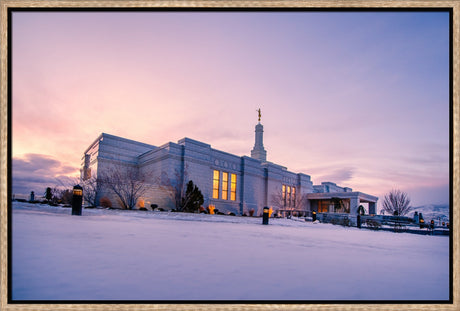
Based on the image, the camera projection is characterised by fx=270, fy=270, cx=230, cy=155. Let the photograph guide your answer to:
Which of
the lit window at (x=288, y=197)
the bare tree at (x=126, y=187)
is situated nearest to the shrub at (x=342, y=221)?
the lit window at (x=288, y=197)

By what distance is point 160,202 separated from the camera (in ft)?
71.2

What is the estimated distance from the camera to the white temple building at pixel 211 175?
22500mm

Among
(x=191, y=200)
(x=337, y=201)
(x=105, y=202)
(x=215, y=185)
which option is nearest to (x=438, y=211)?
(x=191, y=200)

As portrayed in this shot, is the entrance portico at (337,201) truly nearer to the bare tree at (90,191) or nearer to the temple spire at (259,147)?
the temple spire at (259,147)

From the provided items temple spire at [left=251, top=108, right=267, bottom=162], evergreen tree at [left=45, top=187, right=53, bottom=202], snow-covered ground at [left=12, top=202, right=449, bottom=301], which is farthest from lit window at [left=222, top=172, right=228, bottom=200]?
snow-covered ground at [left=12, top=202, right=449, bottom=301]

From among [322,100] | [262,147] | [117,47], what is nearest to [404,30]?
[322,100]

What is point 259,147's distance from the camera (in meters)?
36.3

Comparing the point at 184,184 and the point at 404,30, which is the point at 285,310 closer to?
the point at 404,30

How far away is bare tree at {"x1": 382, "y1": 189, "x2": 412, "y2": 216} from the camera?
31.9 m

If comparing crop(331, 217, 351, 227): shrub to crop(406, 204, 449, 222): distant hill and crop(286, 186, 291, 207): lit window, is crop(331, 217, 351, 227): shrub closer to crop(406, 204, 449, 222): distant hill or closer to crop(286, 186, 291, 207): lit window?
crop(406, 204, 449, 222): distant hill

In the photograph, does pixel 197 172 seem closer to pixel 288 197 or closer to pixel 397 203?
pixel 288 197

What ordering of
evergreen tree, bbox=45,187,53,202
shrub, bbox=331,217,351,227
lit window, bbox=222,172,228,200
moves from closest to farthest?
evergreen tree, bbox=45,187,53,202
shrub, bbox=331,217,351,227
lit window, bbox=222,172,228,200

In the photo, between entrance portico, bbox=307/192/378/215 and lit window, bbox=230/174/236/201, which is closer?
lit window, bbox=230/174/236/201

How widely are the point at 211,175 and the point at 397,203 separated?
23.2m
